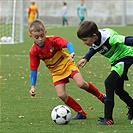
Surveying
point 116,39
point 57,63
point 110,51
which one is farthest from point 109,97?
point 57,63

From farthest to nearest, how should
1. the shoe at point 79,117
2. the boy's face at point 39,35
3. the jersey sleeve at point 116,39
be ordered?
1. the shoe at point 79,117
2. the boy's face at point 39,35
3. the jersey sleeve at point 116,39

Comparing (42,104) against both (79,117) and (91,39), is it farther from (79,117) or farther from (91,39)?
(91,39)

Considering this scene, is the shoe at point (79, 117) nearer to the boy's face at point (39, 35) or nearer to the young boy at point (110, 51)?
the young boy at point (110, 51)

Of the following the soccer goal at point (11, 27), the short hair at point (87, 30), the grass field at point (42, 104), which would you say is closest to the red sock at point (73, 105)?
the grass field at point (42, 104)

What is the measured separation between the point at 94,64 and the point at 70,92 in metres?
4.94

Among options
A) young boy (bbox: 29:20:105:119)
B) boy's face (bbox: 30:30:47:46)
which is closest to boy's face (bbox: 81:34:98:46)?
young boy (bbox: 29:20:105:119)

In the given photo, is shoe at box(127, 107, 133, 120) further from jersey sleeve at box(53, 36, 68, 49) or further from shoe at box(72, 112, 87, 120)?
jersey sleeve at box(53, 36, 68, 49)

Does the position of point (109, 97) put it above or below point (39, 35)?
below

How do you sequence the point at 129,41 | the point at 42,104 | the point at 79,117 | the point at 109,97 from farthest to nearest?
the point at 42,104
the point at 79,117
the point at 109,97
the point at 129,41

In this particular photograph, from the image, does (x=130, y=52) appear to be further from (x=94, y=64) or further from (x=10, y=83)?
(x=94, y=64)

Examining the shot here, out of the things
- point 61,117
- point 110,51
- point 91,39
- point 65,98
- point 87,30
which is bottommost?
point 61,117

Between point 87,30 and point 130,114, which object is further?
point 130,114

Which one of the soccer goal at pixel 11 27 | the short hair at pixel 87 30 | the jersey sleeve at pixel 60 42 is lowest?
the soccer goal at pixel 11 27

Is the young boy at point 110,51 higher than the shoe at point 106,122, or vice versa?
the young boy at point 110,51
